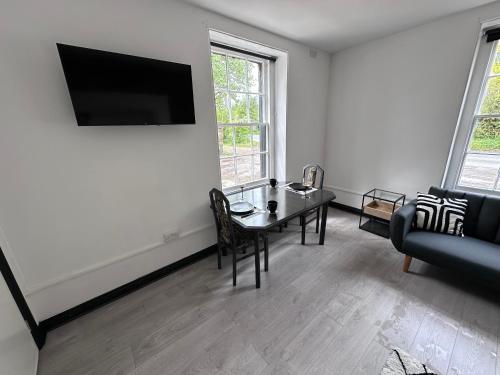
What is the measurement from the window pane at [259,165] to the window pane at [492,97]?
2.38m

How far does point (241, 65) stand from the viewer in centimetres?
243

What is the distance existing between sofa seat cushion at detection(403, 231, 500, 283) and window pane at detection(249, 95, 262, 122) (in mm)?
2121

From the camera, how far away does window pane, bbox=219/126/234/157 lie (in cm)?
238

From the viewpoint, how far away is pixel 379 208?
9.22ft

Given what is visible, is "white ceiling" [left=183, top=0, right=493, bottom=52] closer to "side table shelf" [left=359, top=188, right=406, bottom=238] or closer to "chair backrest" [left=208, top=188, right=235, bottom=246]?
"chair backrest" [left=208, top=188, right=235, bottom=246]

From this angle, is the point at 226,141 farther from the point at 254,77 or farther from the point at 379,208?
the point at 379,208

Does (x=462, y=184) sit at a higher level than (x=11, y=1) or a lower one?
lower

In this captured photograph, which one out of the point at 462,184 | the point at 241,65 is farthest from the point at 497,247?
the point at 241,65

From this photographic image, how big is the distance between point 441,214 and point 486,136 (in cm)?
→ 104

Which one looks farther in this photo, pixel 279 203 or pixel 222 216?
pixel 279 203

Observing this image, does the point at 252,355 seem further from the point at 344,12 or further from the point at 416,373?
the point at 344,12

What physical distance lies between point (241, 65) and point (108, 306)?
9.09 feet

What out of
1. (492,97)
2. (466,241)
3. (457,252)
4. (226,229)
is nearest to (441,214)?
(466,241)

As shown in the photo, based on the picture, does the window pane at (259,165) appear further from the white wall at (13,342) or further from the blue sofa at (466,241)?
the white wall at (13,342)
